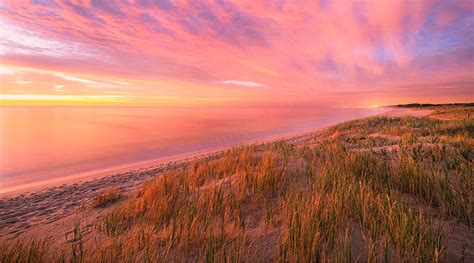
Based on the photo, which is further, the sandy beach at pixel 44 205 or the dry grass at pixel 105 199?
the dry grass at pixel 105 199

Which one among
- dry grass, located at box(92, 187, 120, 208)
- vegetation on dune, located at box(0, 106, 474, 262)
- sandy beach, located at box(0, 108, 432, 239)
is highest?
vegetation on dune, located at box(0, 106, 474, 262)

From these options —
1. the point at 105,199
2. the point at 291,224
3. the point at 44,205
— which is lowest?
the point at 44,205

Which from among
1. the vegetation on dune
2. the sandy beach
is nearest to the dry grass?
the sandy beach

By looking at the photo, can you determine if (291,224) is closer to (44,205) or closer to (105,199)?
(105,199)

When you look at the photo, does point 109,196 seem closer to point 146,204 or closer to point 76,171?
point 146,204

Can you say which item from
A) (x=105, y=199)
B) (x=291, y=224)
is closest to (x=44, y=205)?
(x=105, y=199)

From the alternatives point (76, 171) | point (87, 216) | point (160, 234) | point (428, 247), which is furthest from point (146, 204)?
point (76, 171)

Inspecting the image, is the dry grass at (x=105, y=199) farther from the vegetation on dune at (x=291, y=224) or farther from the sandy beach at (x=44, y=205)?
the vegetation on dune at (x=291, y=224)

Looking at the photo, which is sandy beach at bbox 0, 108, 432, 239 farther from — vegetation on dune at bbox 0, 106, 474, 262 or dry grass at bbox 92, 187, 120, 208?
vegetation on dune at bbox 0, 106, 474, 262

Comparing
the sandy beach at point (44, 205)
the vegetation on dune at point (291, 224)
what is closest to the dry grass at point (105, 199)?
the sandy beach at point (44, 205)

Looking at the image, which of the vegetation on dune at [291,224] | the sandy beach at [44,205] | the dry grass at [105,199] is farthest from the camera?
the dry grass at [105,199]

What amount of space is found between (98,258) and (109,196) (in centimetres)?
354

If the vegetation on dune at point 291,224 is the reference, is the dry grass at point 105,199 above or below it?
below

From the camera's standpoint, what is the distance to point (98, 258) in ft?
6.14
